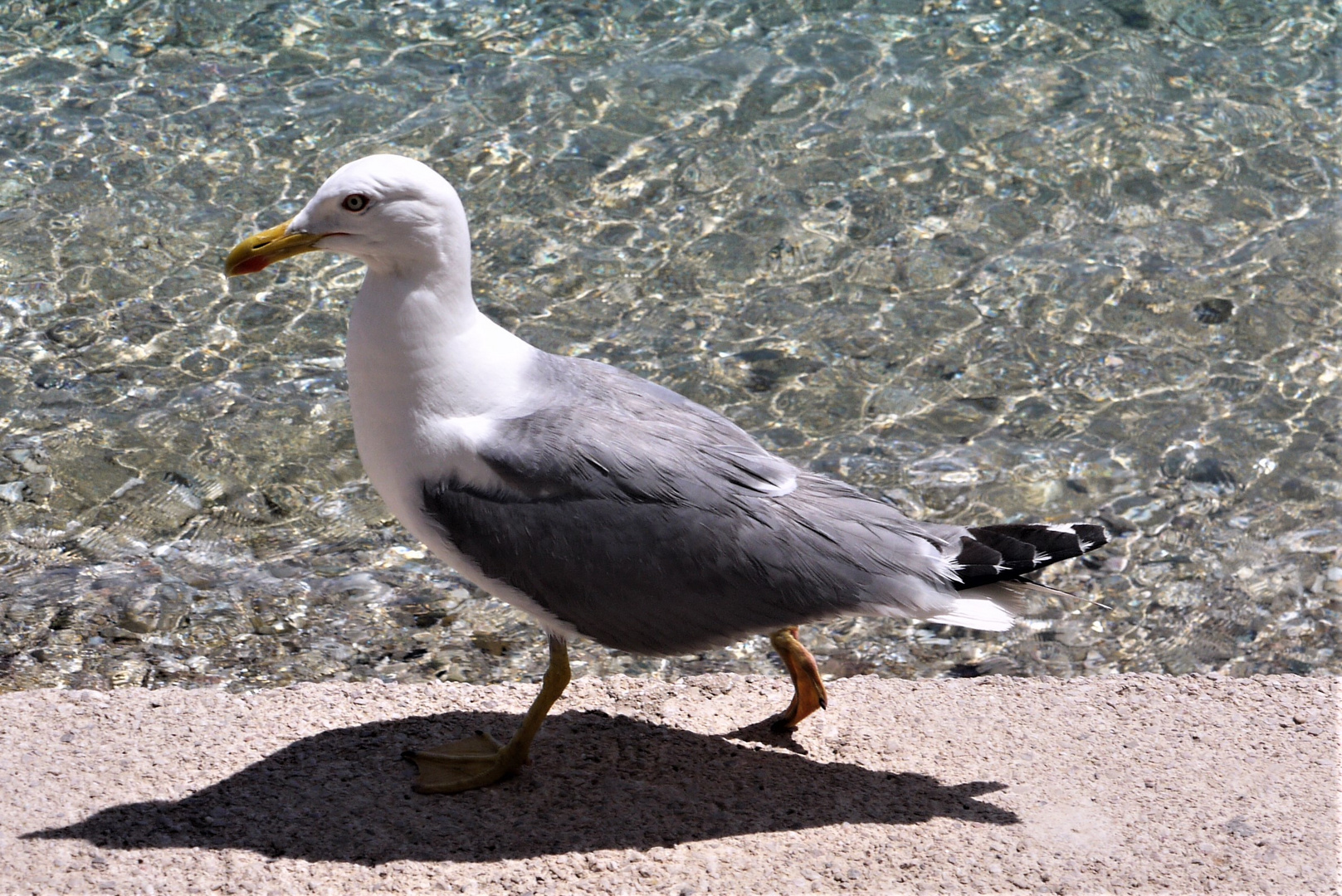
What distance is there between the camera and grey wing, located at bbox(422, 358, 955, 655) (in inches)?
134

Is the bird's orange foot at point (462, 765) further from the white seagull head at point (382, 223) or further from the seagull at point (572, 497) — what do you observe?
the white seagull head at point (382, 223)

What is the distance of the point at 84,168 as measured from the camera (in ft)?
23.1

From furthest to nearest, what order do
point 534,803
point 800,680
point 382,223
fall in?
point 800,680 < point 534,803 < point 382,223

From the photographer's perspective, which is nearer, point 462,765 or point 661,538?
point 661,538

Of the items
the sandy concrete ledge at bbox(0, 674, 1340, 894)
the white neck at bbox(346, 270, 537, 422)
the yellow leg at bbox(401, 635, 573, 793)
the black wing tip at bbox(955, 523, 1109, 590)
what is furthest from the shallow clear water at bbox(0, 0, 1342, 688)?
the white neck at bbox(346, 270, 537, 422)

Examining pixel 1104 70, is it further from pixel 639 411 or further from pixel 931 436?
pixel 639 411

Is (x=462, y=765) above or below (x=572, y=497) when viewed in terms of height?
below

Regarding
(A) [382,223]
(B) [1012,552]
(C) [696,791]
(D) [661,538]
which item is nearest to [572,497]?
(D) [661,538]

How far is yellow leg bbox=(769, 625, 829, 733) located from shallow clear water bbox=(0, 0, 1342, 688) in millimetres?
689

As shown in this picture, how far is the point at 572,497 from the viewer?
3.40 m

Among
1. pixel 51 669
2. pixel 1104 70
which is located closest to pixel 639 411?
pixel 51 669

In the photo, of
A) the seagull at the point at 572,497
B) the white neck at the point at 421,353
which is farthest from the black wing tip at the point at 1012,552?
the white neck at the point at 421,353

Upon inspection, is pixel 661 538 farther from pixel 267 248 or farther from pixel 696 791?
pixel 267 248

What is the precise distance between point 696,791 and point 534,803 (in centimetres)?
44
